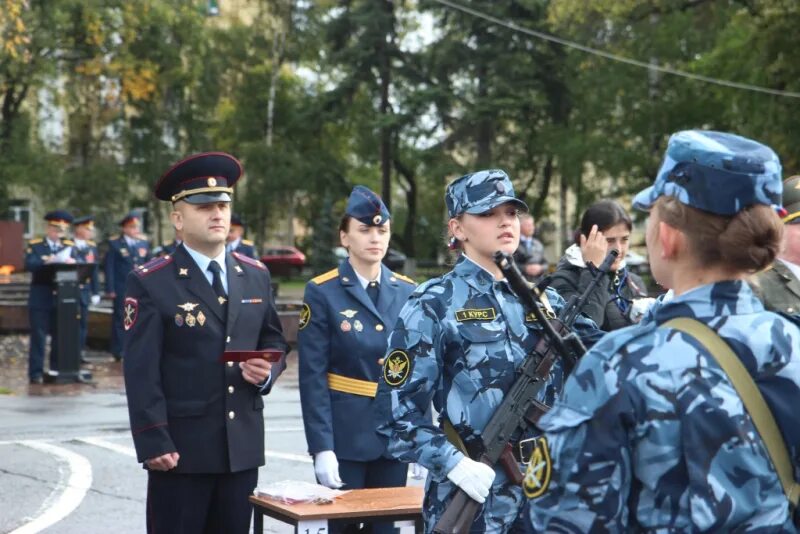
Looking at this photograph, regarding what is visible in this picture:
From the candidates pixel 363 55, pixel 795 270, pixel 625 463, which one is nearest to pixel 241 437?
pixel 795 270

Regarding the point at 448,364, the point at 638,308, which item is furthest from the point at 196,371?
the point at 638,308

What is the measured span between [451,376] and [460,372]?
0.05 meters

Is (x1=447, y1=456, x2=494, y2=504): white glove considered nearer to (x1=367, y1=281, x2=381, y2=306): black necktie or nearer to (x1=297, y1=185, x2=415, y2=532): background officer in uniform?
(x1=297, y1=185, x2=415, y2=532): background officer in uniform

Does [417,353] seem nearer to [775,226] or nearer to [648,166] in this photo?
[775,226]

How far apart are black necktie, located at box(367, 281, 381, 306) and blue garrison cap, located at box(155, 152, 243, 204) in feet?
3.31

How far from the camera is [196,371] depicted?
222 inches

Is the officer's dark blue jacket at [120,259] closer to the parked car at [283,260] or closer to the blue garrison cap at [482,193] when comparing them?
the blue garrison cap at [482,193]

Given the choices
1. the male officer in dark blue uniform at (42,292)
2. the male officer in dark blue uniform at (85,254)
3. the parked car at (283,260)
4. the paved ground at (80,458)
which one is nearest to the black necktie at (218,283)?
the paved ground at (80,458)

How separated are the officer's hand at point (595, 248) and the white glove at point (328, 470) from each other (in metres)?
1.53

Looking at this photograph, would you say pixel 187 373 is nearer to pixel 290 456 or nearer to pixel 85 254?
pixel 290 456

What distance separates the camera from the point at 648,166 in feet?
142

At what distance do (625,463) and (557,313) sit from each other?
81.3 inches

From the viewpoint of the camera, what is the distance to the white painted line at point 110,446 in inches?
440

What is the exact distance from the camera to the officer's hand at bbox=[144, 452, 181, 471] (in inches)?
213
